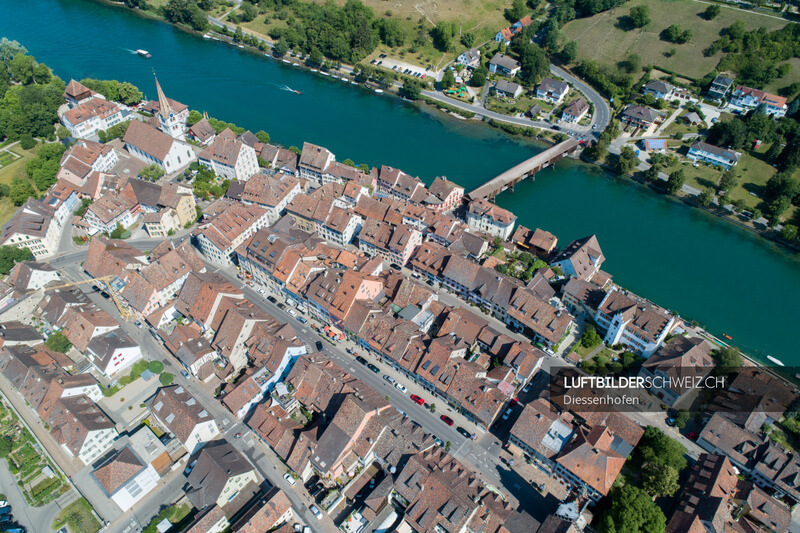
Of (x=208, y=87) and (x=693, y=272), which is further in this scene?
(x=208, y=87)

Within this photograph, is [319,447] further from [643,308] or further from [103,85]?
[103,85]

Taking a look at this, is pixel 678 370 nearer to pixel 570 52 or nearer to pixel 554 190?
pixel 554 190

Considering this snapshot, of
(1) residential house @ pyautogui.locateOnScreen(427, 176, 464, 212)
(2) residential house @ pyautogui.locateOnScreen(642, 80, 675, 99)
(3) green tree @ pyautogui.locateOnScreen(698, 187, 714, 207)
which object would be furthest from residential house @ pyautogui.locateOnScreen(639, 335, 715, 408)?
(2) residential house @ pyautogui.locateOnScreen(642, 80, 675, 99)

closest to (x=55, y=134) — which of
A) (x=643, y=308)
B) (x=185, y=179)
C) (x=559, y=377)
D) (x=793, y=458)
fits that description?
(x=185, y=179)

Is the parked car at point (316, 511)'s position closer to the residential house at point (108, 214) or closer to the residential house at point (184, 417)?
the residential house at point (184, 417)

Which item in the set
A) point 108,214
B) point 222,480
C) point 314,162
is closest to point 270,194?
point 314,162

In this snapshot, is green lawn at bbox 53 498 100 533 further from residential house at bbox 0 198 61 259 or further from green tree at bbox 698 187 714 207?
green tree at bbox 698 187 714 207
